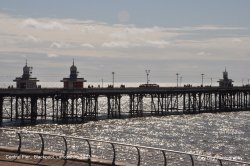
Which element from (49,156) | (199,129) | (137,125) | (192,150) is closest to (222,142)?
(192,150)

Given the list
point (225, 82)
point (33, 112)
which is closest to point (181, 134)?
point (33, 112)

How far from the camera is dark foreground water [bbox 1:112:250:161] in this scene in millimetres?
50875

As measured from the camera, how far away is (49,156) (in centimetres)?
1989

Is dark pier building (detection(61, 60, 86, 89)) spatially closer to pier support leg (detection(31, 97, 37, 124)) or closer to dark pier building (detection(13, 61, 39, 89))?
dark pier building (detection(13, 61, 39, 89))

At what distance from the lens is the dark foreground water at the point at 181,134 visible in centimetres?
5088

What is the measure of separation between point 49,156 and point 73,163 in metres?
1.43

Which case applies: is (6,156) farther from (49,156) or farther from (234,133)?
(234,133)

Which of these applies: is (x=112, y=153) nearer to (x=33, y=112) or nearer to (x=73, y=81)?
(x=33, y=112)

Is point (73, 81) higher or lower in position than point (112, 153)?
higher

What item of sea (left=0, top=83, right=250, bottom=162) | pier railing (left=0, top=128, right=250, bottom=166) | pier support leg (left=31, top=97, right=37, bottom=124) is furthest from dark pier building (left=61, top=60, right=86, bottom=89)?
pier railing (left=0, top=128, right=250, bottom=166)

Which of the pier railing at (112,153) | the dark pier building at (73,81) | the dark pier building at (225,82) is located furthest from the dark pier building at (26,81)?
the dark pier building at (225,82)

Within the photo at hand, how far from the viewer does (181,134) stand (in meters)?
65.9

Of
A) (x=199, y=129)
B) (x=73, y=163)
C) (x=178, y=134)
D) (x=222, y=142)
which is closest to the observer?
(x=73, y=163)

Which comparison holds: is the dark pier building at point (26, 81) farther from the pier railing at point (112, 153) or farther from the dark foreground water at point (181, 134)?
the pier railing at point (112, 153)
